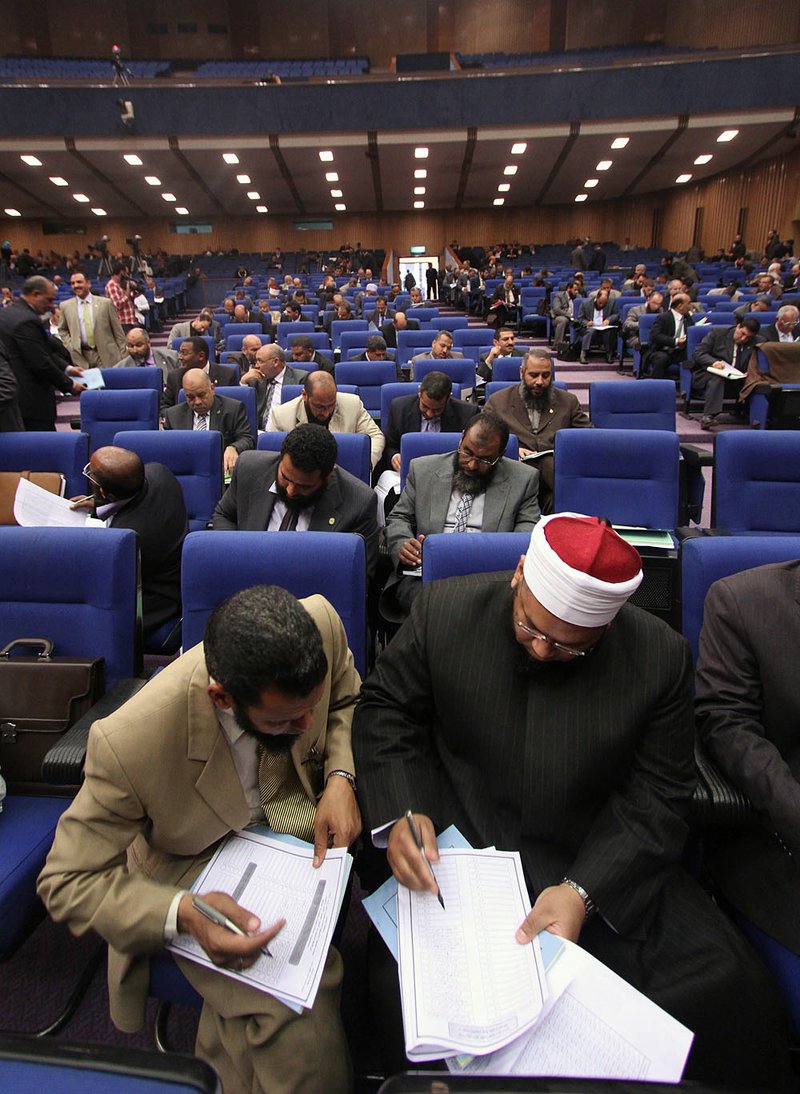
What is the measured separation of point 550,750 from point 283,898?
23.0 inches

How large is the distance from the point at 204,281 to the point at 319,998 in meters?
18.3

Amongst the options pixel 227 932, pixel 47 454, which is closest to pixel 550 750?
pixel 227 932

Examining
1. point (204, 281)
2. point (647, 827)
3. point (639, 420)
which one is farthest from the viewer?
point (204, 281)

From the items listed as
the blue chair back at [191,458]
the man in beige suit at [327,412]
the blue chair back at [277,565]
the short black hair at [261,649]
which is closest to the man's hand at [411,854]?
the short black hair at [261,649]

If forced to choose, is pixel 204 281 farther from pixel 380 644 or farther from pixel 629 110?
pixel 380 644

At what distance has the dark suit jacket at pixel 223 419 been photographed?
4148 mm

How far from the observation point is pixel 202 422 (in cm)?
419

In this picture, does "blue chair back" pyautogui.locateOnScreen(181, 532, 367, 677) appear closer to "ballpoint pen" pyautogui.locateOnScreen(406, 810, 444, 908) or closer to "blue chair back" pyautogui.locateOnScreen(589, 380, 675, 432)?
"ballpoint pen" pyautogui.locateOnScreen(406, 810, 444, 908)

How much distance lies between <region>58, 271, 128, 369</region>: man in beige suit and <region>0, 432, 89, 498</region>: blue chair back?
12.3 feet

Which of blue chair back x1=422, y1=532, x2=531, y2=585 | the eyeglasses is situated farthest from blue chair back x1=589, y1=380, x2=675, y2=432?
blue chair back x1=422, y1=532, x2=531, y2=585

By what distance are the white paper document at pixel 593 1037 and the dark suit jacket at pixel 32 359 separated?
15.7ft

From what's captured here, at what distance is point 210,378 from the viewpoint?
5.21 metres

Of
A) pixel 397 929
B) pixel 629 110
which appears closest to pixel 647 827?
pixel 397 929

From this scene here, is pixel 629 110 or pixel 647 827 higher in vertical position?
pixel 629 110
